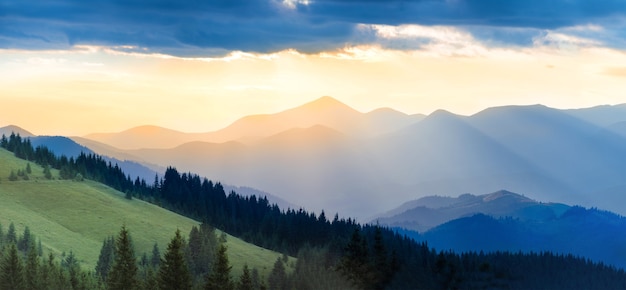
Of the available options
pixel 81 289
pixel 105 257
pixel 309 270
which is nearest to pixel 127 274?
pixel 81 289

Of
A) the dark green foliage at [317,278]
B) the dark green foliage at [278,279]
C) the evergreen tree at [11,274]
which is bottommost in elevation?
the dark green foliage at [278,279]

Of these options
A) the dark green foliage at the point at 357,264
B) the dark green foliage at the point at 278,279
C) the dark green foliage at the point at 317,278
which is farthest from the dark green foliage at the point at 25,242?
the dark green foliage at the point at 357,264

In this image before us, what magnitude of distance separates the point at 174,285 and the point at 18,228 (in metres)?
116

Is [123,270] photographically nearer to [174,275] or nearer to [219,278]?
[174,275]

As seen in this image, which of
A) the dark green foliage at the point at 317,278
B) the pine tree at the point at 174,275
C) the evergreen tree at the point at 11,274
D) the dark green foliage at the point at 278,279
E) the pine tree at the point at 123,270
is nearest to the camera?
the pine tree at the point at 174,275

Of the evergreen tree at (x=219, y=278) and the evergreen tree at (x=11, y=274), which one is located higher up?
the evergreen tree at (x=219, y=278)

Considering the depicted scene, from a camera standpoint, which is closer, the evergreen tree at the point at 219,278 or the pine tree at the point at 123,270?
the evergreen tree at the point at 219,278

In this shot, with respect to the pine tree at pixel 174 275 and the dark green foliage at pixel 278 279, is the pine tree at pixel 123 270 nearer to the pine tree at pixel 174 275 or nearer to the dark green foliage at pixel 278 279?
the pine tree at pixel 174 275

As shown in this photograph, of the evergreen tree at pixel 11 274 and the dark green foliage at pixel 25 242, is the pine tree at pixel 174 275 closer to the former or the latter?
the evergreen tree at pixel 11 274

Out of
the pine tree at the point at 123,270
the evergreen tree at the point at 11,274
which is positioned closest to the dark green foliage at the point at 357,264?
the pine tree at the point at 123,270

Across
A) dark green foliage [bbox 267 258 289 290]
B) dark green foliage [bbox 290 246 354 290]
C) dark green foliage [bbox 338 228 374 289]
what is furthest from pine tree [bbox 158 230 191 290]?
dark green foliage [bbox 267 258 289 290]

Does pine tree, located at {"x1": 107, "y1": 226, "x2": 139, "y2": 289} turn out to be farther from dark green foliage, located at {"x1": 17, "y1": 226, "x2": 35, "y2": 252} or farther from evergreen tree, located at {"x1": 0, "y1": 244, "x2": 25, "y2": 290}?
dark green foliage, located at {"x1": 17, "y1": 226, "x2": 35, "y2": 252}

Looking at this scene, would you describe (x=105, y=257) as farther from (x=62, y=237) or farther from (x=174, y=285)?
(x=174, y=285)

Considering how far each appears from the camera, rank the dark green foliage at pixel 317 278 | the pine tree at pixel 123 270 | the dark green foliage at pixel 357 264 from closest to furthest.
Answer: the pine tree at pixel 123 270
the dark green foliage at pixel 357 264
the dark green foliage at pixel 317 278
